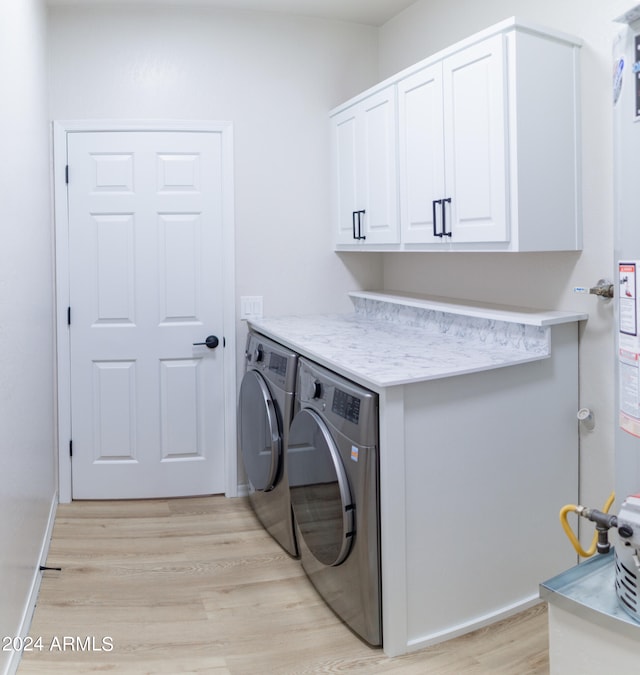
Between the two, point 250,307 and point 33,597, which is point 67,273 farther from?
point 33,597

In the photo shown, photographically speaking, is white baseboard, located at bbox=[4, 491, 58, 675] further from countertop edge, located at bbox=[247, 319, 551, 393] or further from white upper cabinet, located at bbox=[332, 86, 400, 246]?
white upper cabinet, located at bbox=[332, 86, 400, 246]

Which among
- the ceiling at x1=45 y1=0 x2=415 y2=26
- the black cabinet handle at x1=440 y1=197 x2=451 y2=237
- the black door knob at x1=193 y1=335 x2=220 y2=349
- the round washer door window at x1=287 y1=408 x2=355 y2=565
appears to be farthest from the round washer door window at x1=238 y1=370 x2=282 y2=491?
the ceiling at x1=45 y1=0 x2=415 y2=26

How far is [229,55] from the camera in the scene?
3.64 meters

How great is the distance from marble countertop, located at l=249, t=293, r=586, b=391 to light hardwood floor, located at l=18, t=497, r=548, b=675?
90 cm

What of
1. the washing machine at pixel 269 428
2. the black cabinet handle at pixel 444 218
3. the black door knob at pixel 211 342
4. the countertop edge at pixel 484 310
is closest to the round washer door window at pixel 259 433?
the washing machine at pixel 269 428

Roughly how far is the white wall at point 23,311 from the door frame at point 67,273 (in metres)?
0.14

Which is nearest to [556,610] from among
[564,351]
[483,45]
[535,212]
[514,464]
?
[514,464]

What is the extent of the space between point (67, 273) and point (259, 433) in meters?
1.36

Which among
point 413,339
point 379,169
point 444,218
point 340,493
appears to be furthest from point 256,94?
point 340,493

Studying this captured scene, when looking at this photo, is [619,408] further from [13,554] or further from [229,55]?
[229,55]

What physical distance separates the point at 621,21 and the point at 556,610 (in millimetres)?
1421

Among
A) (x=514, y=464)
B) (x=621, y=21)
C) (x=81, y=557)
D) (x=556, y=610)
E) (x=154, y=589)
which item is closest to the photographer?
(x=621, y=21)

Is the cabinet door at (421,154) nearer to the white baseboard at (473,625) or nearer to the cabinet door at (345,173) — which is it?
the cabinet door at (345,173)

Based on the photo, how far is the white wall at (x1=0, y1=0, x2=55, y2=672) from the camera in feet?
6.86
